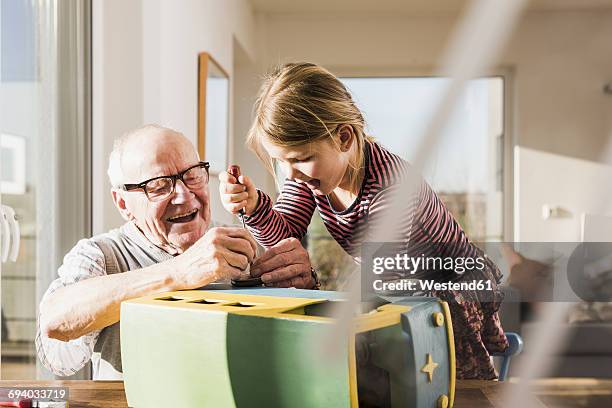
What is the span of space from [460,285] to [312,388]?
0.45 m

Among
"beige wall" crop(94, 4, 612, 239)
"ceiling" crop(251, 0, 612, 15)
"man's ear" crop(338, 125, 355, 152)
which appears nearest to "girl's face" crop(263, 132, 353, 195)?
"man's ear" crop(338, 125, 355, 152)

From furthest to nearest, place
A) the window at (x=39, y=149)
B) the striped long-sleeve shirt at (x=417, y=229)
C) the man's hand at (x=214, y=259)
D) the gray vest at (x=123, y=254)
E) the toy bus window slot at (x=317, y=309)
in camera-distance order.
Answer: the window at (x=39, y=149), the gray vest at (x=123, y=254), the striped long-sleeve shirt at (x=417, y=229), the man's hand at (x=214, y=259), the toy bus window slot at (x=317, y=309)

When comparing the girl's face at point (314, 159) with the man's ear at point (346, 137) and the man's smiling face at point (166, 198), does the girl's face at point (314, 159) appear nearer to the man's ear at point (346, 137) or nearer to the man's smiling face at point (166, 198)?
the man's ear at point (346, 137)

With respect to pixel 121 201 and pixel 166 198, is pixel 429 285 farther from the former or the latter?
pixel 121 201

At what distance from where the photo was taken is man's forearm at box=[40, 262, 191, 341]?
2.63 feet

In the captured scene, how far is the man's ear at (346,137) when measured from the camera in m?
0.89

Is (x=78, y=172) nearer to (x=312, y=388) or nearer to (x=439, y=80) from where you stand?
(x=312, y=388)

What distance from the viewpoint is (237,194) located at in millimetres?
952

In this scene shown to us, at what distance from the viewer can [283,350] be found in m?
0.49

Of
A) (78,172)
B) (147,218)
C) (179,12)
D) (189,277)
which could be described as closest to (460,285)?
(189,277)

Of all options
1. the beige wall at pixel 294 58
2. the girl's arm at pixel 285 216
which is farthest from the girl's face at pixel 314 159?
the beige wall at pixel 294 58

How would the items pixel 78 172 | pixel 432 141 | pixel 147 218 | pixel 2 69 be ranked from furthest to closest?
1. pixel 78 172
2. pixel 2 69
3. pixel 147 218
4. pixel 432 141

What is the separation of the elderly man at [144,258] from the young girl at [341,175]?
0.32ft

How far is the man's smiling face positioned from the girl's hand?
104mm
